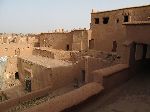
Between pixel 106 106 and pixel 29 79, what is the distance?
15475 mm

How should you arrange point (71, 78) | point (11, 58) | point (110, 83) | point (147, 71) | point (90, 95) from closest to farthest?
point (90, 95) → point (110, 83) → point (147, 71) → point (71, 78) → point (11, 58)

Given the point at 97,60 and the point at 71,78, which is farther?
the point at 71,78

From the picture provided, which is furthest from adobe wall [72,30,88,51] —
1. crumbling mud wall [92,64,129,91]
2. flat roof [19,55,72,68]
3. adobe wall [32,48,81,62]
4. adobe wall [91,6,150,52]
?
crumbling mud wall [92,64,129,91]

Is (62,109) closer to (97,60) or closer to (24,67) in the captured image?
(97,60)

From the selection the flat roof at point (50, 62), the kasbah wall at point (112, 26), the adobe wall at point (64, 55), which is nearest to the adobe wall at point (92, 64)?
the flat roof at point (50, 62)

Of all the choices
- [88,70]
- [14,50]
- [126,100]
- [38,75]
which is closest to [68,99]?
[126,100]

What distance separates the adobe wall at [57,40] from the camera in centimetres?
3116

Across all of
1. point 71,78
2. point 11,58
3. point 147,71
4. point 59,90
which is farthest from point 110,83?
point 11,58

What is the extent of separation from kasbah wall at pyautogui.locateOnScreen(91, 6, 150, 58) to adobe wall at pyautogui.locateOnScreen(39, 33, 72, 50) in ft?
15.2

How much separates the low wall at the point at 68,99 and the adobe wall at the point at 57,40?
24.1 meters

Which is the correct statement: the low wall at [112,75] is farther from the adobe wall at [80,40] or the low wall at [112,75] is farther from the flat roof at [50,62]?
the adobe wall at [80,40]

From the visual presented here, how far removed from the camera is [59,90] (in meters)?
16.9

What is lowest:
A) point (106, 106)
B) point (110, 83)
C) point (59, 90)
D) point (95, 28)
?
point (59, 90)

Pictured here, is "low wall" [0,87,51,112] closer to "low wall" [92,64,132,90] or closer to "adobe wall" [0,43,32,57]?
"low wall" [92,64,132,90]
